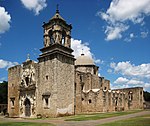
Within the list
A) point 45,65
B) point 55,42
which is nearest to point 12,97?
point 45,65

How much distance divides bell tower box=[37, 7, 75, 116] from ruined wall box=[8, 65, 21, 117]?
621 cm

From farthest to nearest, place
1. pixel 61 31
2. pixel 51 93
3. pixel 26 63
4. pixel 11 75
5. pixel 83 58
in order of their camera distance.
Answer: pixel 83 58
pixel 11 75
pixel 26 63
pixel 61 31
pixel 51 93

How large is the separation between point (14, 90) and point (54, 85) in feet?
34.8

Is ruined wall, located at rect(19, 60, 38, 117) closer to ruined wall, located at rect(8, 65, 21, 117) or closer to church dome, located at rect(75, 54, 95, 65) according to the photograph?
ruined wall, located at rect(8, 65, 21, 117)

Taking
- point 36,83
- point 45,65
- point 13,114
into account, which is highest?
point 45,65

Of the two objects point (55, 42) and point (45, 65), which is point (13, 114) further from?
point (55, 42)

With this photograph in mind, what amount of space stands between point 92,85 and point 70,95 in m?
8.99

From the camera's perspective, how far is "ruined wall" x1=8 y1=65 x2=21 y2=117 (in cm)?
3653

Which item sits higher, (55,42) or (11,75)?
(55,42)

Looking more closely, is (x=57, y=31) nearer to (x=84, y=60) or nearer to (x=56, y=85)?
(x=56, y=85)

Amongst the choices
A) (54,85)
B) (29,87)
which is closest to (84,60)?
(29,87)

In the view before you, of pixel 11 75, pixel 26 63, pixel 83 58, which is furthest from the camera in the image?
pixel 83 58

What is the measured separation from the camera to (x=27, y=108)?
34.2m

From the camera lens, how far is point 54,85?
1190 inches
